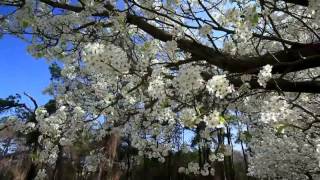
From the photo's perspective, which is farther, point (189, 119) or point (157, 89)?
point (157, 89)

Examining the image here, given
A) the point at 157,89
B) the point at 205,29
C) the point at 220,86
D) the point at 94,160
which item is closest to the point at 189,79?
the point at 220,86

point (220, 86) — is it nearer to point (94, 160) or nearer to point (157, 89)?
point (157, 89)

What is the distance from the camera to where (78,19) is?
580 cm

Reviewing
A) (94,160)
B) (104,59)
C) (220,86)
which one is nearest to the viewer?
(220,86)

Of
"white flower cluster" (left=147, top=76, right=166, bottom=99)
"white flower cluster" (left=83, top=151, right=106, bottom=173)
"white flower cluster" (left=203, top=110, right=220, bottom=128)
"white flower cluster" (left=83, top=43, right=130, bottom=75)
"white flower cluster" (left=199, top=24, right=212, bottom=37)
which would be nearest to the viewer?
"white flower cluster" (left=203, top=110, right=220, bottom=128)

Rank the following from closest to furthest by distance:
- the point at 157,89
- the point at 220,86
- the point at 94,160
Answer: the point at 220,86 < the point at 157,89 < the point at 94,160

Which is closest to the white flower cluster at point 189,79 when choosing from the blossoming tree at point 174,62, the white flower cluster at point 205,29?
the blossoming tree at point 174,62

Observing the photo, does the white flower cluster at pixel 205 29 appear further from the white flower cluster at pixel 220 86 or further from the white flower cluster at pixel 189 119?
the white flower cluster at pixel 220 86

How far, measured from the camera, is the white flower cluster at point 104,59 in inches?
139

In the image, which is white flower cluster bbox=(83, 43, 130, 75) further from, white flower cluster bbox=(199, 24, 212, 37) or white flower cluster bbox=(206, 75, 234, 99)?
white flower cluster bbox=(199, 24, 212, 37)

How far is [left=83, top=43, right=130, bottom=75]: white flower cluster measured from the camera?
3533mm

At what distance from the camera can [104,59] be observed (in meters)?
3.54

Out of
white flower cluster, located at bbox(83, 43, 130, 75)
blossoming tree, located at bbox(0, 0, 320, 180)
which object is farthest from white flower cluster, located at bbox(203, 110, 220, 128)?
white flower cluster, located at bbox(83, 43, 130, 75)

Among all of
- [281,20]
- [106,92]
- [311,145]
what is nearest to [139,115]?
[106,92]
